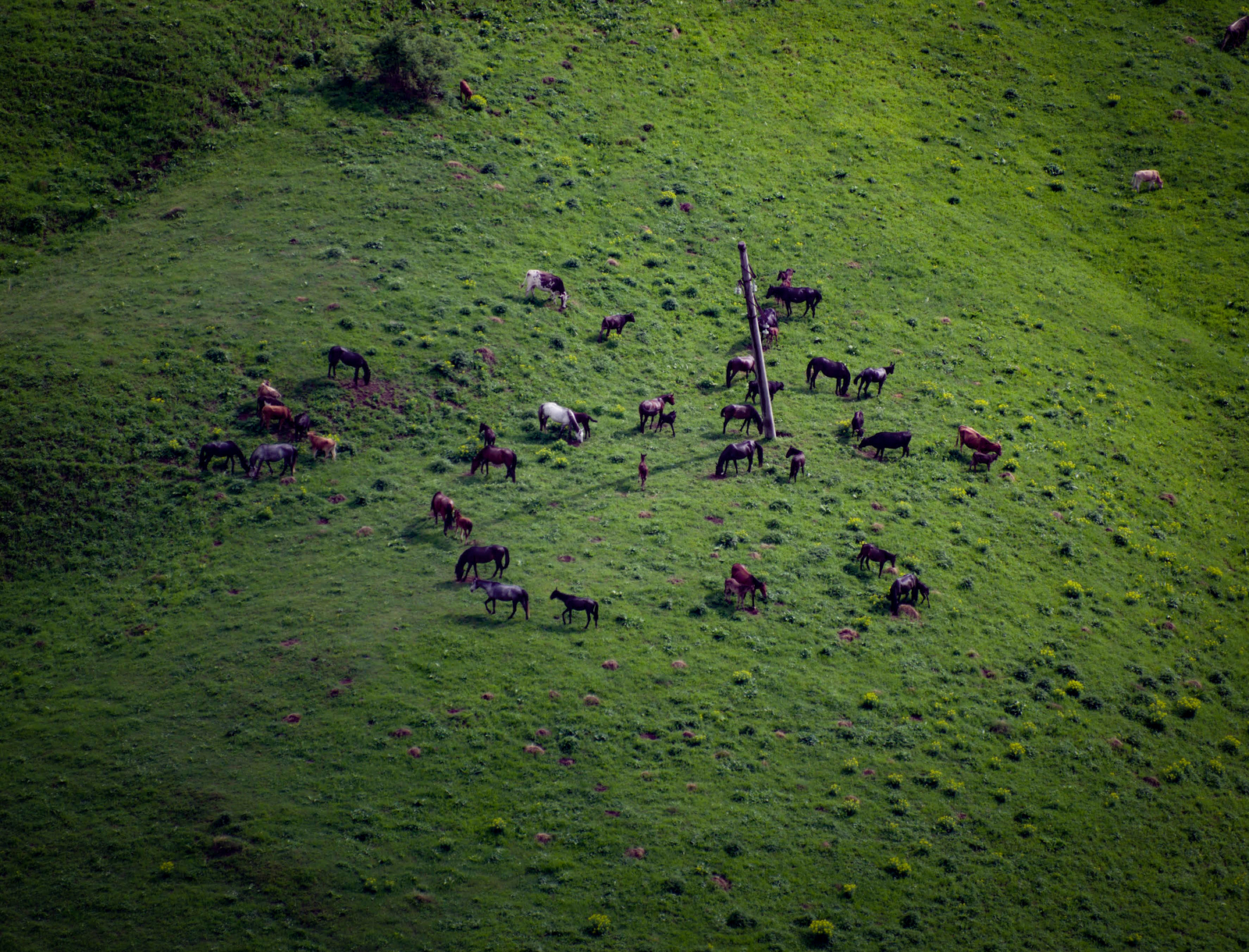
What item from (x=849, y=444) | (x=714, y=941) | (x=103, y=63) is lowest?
(x=714, y=941)

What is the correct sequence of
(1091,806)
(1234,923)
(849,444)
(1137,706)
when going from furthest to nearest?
(849,444) < (1137,706) < (1091,806) < (1234,923)

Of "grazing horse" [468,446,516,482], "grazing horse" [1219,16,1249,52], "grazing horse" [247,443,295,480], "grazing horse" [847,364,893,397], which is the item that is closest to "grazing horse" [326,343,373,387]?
"grazing horse" [247,443,295,480]

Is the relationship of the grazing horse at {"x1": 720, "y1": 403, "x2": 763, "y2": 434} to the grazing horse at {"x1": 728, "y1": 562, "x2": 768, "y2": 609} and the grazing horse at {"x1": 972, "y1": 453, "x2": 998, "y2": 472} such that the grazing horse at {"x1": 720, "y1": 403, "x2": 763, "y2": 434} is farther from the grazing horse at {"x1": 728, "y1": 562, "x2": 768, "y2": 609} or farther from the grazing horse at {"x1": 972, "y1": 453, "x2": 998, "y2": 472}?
the grazing horse at {"x1": 728, "y1": 562, "x2": 768, "y2": 609}

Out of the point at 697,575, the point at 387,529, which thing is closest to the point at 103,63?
the point at 387,529

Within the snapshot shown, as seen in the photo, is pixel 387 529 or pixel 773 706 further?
pixel 387 529

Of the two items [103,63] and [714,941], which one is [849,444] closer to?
[714,941]

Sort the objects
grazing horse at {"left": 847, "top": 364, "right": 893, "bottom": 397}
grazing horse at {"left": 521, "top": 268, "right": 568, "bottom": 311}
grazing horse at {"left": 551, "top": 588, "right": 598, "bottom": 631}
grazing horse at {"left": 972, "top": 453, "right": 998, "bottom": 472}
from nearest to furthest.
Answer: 1. grazing horse at {"left": 551, "top": 588, "right": 598, "bottom": 631}
2. grazing horse at {"left": 972, "top": 453, "right": 998, "bottom": 472}
3. grazing horse at {"left": 847, "top": 364, "right": 893, "bottom": 397}
4. grazing horse at {"left": 521, "top": 268, "right": 568, "bottom": 311}

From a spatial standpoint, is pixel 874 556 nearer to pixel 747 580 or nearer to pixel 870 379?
pixel 747 580
